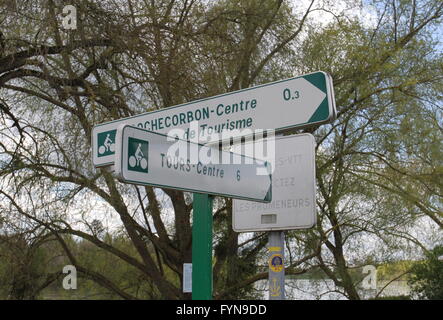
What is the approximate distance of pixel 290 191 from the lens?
3195 millimetres

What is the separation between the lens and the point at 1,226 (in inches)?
283

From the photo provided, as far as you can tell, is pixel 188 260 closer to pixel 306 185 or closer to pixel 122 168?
pixel 306 185

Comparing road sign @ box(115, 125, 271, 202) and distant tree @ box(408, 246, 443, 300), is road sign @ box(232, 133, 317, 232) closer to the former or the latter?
road sign @ box(115, 125, 271, 202)

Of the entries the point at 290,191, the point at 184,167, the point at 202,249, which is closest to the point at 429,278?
the point at 290,191

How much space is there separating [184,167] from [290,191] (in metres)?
0.82

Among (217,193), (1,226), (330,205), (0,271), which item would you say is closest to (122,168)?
(217,193)

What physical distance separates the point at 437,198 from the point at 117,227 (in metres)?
5.82

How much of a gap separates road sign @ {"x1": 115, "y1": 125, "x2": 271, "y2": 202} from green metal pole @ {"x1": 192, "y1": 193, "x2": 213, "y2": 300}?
33 centimetres

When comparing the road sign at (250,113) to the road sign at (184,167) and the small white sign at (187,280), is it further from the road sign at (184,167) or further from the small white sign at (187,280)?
the small white sign at (187,280)

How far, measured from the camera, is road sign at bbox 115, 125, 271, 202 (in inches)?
92.0

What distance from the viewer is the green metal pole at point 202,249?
305cm

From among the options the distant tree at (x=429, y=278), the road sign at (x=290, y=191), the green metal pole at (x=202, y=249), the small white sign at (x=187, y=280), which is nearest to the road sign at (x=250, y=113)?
the road sign at (x=290, y=191)

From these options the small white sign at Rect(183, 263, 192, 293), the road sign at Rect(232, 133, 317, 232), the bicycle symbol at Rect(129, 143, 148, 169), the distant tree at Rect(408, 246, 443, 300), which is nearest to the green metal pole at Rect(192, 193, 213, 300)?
the road sign at Rect(232, 133, 317, 232)
